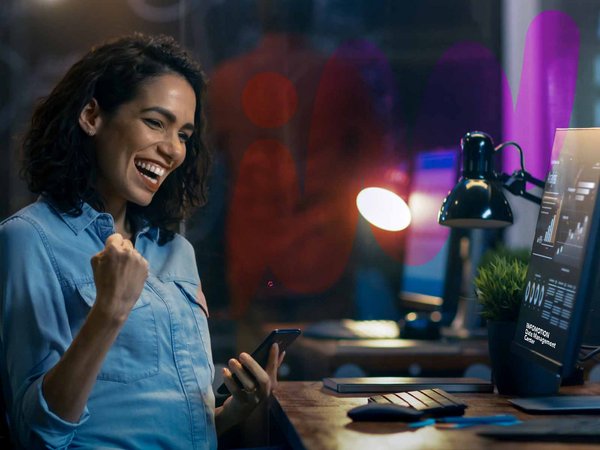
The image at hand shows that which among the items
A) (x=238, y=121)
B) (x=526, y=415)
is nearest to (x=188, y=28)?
(x=238, y=121)

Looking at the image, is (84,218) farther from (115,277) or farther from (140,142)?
(115,277)

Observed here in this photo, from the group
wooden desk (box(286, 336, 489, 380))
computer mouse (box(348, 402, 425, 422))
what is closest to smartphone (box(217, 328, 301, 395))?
computer mouse (box(348, 402, 425, 422))

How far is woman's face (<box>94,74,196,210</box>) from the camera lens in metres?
1.64

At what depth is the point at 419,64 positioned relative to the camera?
11.5ft

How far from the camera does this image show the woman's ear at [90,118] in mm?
1647

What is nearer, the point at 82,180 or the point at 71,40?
the point at 82,180

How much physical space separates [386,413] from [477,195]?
1.95ft

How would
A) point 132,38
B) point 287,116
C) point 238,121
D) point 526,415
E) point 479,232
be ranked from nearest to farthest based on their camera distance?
point 526,415, point 132,38, point 479,232, point 238,121, point 287,116

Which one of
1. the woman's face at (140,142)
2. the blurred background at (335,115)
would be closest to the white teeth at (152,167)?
the woman's face at (140,142)

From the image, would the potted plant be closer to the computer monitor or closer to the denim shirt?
the denim shirt

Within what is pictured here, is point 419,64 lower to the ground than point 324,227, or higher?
higher

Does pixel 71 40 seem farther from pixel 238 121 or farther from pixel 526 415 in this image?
pixel 526 415

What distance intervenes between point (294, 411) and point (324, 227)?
2100 millimetres

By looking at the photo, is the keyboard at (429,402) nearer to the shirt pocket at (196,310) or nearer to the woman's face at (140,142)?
the shirt pocket at (196,310)
